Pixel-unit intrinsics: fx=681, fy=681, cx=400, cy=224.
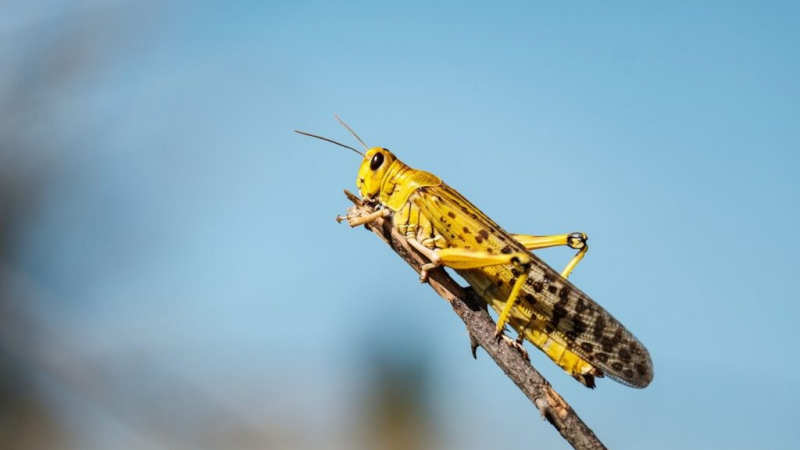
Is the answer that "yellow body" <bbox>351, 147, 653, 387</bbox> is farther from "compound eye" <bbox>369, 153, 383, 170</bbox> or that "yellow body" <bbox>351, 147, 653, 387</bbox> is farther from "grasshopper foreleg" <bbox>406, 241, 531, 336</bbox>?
"compound eye" <bbox>369, 153, 383, 170</bbox>

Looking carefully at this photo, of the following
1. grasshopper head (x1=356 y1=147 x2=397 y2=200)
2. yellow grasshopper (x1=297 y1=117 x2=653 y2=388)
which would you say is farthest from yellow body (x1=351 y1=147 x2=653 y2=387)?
grasshopper head (x1=356 y1=147 x2=397 y2=200)

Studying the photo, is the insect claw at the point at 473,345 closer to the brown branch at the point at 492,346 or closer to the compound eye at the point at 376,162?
the brown branch at the point at 492,346

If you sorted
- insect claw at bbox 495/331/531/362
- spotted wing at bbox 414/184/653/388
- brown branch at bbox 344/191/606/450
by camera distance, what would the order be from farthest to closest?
spotted wing at bbox 414/184/653/388, insect claw at bbox 495/331/531/362, brown branch at bbox 344/191/606/450

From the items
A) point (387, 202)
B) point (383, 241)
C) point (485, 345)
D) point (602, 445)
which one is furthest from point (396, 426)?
A: point (387, 202)

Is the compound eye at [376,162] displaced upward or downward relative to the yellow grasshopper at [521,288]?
upward

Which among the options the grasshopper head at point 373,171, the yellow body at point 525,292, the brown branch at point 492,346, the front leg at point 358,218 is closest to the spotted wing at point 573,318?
the yellow body at point 525,292

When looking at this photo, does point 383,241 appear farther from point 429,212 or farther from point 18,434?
point 18,434
